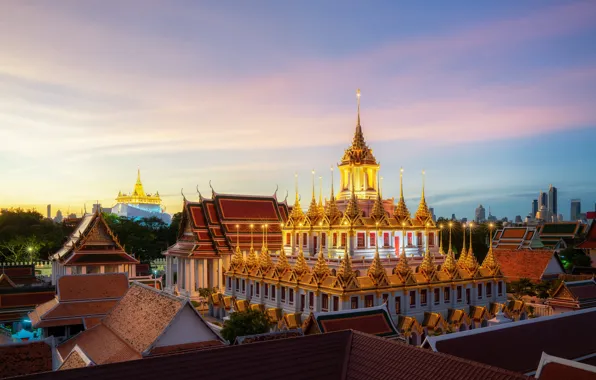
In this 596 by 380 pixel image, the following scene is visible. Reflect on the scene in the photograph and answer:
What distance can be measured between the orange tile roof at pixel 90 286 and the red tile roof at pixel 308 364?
14644 millimetres

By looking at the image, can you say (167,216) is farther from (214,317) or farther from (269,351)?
(269,351)

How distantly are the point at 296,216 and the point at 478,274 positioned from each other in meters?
14.5

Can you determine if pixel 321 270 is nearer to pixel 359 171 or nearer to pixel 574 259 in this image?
pixel 359 171

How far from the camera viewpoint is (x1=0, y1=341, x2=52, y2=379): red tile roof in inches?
676

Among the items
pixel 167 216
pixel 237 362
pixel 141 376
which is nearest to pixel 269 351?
pixel 237 362

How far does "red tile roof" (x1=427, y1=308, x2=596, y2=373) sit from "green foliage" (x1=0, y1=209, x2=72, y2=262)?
179ft

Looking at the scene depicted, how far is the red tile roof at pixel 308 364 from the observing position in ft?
35.3

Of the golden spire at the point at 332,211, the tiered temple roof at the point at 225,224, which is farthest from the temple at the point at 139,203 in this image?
the golden spire at the point at 332,211

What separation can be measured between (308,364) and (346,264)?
1431 centimetres

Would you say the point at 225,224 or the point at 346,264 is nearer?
the point at 346,264

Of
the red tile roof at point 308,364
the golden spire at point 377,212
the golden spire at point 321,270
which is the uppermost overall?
the golden spire at point 377,212

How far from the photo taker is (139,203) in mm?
165500

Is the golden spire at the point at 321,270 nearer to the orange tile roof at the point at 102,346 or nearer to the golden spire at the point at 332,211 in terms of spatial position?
the golden spire at the point at 332,211

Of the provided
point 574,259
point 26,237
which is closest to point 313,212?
point 574,259
